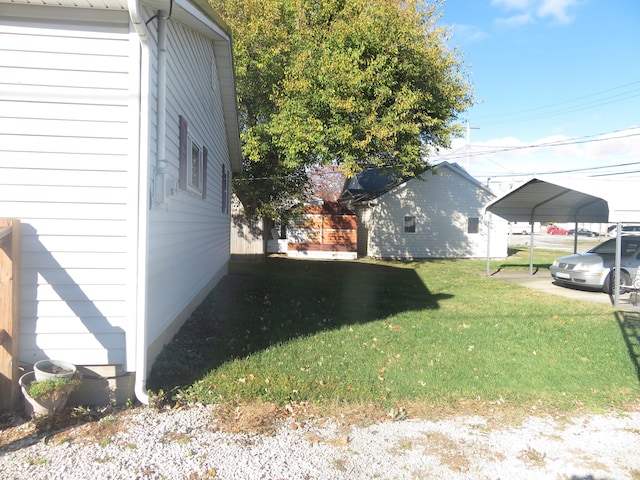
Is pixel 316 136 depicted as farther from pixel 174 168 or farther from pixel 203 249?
pixel 174 168

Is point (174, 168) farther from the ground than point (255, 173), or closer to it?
closer to it

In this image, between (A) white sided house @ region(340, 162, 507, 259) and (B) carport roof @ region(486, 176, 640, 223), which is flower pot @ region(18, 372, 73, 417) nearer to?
(B) carport roof @ region(486, 176, 640, 223)

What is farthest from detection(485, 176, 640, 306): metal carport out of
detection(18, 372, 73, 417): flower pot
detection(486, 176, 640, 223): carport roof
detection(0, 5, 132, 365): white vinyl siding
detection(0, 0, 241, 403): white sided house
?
detection(18, 372, 73, 417): flower pot

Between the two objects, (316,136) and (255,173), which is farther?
(255,173)

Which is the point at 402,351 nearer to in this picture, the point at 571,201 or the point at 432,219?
the point at 571,201

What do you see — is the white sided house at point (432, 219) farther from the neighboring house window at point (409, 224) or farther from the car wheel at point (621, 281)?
the car wheel at point (621, 281)

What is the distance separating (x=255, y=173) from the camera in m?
20.0

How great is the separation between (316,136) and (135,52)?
11489 millimetres

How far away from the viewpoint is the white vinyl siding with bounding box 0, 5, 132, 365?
4035 millimetres

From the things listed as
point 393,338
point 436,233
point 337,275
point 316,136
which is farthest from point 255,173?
point 393,338

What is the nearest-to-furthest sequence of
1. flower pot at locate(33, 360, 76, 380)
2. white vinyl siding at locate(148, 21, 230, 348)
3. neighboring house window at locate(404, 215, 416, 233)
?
flower pot at locate(33, 360, 76, 380)
white vinyl siding at locate(148, 21, 230, 348)
neighboring house window at locate(404, 215, 416, 233)

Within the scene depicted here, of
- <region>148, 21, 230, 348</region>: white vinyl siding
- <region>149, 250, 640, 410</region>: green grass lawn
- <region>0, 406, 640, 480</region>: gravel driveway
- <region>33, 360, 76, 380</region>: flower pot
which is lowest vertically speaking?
<region>0, 406, 640, 480</region>: gravel driveway

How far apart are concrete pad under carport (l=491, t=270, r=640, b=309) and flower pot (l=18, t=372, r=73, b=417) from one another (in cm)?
1057

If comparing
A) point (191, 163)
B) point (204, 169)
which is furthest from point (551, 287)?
point (191, 163)
